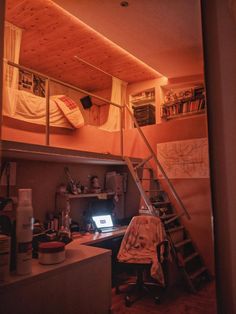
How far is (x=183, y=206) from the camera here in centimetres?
336

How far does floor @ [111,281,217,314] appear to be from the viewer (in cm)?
245

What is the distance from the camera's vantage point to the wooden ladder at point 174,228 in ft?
9.68

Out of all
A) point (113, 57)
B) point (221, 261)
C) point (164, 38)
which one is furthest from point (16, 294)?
point (113, 57)

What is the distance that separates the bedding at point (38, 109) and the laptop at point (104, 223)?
1298 millimetres

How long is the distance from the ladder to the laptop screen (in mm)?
608

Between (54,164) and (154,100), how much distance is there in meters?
2.20

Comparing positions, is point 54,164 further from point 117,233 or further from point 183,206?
point 183,206

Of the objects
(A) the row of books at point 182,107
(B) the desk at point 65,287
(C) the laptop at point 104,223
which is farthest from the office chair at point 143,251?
(A) the row of books at point 182,107

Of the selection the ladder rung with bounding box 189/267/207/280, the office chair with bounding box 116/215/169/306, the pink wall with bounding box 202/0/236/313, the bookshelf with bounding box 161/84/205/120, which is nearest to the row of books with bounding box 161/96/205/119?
the bookshelf with bounding box 161/84/205/120

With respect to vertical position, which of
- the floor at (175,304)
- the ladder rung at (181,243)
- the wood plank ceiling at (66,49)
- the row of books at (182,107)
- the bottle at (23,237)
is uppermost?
the wood plank ceiling at (66,49)

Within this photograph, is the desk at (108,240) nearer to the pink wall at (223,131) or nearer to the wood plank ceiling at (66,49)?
the pink wall at (223,131)

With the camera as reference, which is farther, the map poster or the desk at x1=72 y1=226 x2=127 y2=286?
the map poster

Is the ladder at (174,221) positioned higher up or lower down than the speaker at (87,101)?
lower down

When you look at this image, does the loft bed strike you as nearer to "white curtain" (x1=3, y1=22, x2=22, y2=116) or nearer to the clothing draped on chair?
"white curtain" (x1=3, y1=22, x2=22, y2=116)
